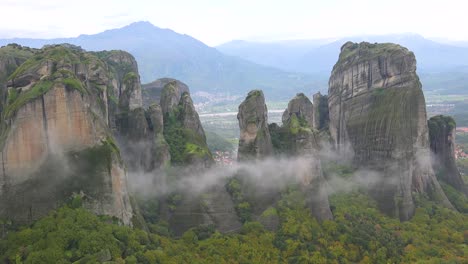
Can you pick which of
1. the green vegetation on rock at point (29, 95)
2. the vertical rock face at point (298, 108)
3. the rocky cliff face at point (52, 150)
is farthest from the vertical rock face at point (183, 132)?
the green vegetation on rock at point (29, 95)

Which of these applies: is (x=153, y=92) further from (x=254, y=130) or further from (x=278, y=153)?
(x=278, y=153)

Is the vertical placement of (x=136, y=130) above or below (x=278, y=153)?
above

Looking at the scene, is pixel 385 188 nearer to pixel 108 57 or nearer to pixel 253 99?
pixel 253 99

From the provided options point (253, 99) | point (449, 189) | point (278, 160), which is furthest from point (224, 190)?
point (449, 189)

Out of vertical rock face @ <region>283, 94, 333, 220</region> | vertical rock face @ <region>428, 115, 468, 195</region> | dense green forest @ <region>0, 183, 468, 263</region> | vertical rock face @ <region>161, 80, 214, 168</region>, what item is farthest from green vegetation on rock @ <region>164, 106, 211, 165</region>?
vertical rock face @ <region>428, 115, 468, 195</region>

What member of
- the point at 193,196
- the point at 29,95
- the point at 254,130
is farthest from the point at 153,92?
the point at 29,95

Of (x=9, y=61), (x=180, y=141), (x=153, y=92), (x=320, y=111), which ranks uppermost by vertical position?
(x=9, y=61)
